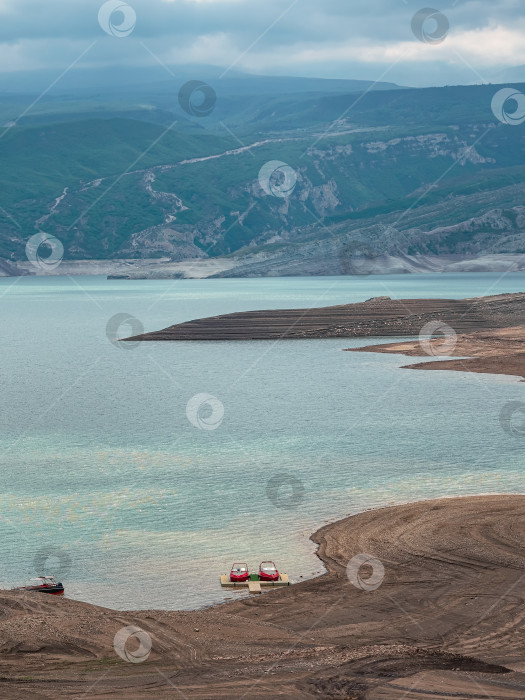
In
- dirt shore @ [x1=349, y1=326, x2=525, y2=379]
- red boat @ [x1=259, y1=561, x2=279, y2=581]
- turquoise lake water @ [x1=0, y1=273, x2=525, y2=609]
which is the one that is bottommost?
red boat @ [x1=259, y1=561, x2=279, y2=581]

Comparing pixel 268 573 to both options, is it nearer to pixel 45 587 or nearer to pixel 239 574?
pixel 239 574

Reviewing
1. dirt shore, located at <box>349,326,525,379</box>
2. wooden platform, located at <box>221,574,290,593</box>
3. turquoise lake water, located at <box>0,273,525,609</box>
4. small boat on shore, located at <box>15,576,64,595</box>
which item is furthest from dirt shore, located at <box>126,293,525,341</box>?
small boat on shore, located at <box>15,576,64,595</box>

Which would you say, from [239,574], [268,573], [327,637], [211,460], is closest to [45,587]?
[239,574]

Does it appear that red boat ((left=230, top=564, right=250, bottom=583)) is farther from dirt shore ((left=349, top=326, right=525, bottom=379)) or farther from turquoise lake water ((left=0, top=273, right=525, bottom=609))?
dirt shore ((left=349, top=326, right=525, bottom=379))

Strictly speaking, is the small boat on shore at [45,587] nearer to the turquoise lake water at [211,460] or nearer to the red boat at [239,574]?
the turquoise lake water at [211,460]

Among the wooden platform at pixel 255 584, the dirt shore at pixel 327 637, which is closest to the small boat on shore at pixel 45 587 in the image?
the dirt shore at pixel 327 637

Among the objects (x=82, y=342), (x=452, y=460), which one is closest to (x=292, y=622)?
(x=452, y=460)
